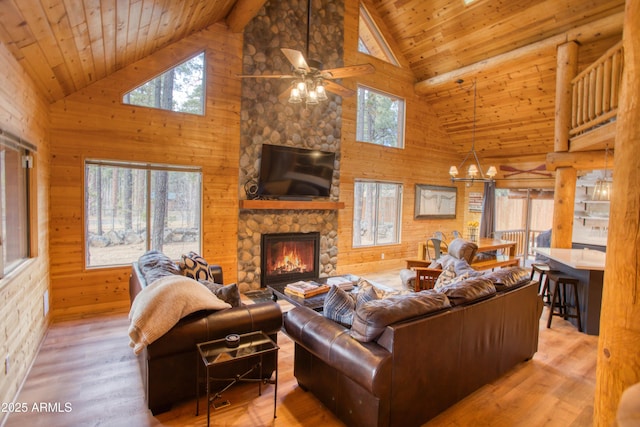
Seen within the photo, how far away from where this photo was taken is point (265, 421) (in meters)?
2.38

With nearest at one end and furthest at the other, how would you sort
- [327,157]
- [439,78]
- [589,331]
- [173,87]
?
1. [589,331]
2. [173,87]
3. [327,157]
4. [439,78]

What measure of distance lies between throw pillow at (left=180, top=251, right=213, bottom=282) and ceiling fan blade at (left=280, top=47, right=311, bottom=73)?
7.82 feet

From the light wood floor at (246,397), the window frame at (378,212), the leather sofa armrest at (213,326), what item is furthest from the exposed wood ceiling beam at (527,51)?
the leather sofa armrest at (213,326)

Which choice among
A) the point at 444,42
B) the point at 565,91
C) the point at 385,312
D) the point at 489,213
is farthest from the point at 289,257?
the point at 489,213

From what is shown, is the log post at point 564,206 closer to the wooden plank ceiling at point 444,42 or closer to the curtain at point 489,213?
the wooden plank ceiling at point 444,42

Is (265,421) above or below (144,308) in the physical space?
below

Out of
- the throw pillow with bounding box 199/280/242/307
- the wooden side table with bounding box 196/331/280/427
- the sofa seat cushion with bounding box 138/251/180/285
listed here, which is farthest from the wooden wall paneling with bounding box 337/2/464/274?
the wooden side table with bounding box 196/331/280/427

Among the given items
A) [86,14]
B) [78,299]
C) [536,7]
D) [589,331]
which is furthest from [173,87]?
[589,331]

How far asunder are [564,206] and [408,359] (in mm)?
4878

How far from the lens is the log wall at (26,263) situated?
245cm

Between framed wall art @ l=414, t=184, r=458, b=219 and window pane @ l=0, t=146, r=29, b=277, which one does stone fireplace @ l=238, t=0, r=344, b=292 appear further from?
window pane @ l=0, t=146, r=29, b=277

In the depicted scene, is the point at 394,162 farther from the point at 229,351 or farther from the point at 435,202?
the point at 229,351

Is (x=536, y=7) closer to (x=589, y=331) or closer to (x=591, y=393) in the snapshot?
(x=589, y=331)

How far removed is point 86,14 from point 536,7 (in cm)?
622
